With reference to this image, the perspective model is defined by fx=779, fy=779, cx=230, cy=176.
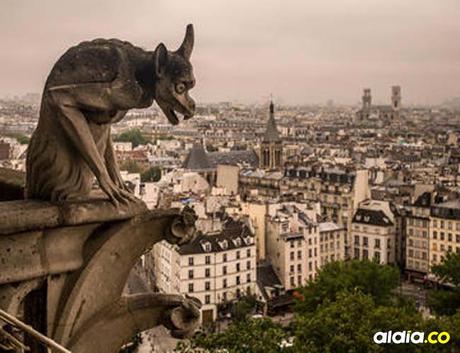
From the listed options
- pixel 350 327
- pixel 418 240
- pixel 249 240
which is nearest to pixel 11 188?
pixel 350 327

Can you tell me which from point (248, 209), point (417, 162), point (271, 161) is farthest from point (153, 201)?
point (417, 162)

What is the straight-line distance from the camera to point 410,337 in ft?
55.2

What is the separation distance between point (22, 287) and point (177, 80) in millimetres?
1321

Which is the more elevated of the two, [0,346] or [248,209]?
[0,346]

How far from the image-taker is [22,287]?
12.1 ft

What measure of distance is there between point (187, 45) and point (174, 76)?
20cm

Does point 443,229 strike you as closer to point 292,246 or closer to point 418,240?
point 418,240

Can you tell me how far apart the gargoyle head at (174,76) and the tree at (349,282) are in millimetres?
21120

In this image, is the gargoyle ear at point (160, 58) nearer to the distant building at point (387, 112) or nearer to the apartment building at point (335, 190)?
the apartment building at point (335, 190)

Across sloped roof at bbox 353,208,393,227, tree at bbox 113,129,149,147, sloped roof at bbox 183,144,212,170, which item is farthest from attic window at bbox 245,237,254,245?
tree at bbox 113,129,149,147

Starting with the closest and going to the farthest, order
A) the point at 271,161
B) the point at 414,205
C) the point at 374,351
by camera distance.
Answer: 1. the point at 374,351
2. the point at 414,205
3. the point at 271,161

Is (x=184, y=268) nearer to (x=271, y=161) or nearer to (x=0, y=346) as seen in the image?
(x=0, y=346)

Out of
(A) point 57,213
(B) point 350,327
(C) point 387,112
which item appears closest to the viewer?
(A) point 57,213

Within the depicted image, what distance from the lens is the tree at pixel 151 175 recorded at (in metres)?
69.4
